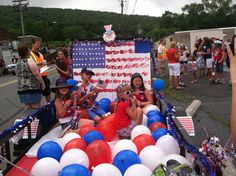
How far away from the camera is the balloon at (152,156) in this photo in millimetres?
3893

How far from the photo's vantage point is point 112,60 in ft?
26.6

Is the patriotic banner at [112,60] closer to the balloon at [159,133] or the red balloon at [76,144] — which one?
the balloon at [159,133]

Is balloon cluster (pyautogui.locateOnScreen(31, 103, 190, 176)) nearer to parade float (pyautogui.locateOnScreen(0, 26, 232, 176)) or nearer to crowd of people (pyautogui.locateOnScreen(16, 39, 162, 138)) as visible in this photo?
parade float (pyautogui.locateOnScreen(0, 26, 232, 176))

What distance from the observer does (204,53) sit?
13.4 metres

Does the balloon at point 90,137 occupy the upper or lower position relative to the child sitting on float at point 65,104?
lower

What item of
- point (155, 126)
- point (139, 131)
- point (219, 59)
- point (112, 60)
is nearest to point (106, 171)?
Answer: point (139, 131)

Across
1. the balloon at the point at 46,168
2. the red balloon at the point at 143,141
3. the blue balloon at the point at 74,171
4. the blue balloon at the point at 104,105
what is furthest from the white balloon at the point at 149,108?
the blue balloon at the point at 74,171

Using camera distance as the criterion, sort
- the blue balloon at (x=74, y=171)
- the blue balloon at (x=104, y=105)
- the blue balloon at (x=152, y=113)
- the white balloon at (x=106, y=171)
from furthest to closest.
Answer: the blue balloon at (x=104, y=105)
the blue balloon at (x=152, y=113)
the white balloon at (x=106, y=171)
the blue balloon at (x=74, y=171)

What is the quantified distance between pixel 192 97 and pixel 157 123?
17.1ft

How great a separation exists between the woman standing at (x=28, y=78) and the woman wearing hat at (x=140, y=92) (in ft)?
6.26

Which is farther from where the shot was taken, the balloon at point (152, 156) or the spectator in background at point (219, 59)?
the spectator in background at point (219, 59)

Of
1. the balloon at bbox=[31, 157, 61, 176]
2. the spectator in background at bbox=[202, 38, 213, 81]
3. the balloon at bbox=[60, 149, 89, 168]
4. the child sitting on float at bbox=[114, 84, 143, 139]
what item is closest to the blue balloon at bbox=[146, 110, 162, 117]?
the child sitting on float at bbox=[114, 84, 143, 139]

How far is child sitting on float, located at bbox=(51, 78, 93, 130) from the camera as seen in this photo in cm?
567

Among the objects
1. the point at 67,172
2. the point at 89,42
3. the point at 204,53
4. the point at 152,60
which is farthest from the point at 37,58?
the point at 204,53
